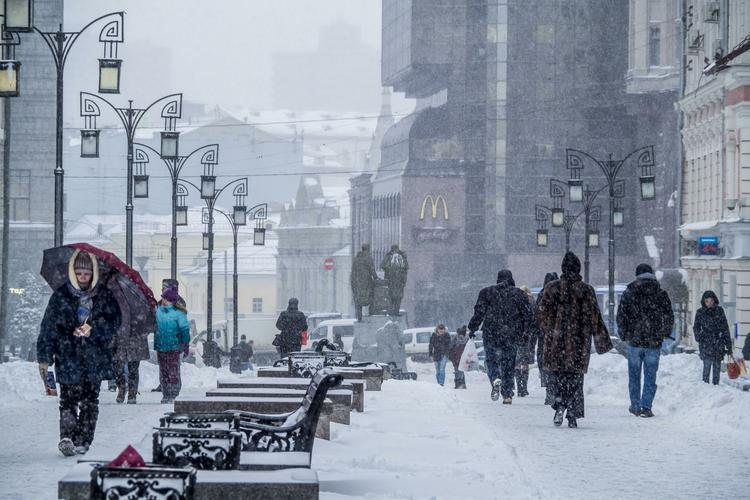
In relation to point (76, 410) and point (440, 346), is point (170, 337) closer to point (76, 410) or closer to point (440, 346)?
point (76, 410)

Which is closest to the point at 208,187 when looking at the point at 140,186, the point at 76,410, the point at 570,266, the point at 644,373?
the point at 140,186

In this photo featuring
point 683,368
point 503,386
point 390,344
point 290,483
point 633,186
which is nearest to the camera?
point 290,483

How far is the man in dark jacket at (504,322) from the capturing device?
19312 mm

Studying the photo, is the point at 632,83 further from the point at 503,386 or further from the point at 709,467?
the point at 709,467

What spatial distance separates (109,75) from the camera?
26.2 meters

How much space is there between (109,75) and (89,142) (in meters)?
5.48

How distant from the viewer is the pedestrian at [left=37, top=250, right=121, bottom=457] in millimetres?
11758

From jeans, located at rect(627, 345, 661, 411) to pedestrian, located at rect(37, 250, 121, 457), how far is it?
7.57 m

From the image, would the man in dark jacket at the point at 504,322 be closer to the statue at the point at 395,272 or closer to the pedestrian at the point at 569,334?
the pedestrian at the point at 569,334

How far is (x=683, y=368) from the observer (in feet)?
84.5

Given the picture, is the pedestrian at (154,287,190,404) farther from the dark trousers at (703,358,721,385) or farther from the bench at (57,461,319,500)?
the bench at (57,461,319,500)

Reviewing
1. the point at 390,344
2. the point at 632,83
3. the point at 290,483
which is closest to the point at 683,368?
the point at 390,344

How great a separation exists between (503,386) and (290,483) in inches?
511

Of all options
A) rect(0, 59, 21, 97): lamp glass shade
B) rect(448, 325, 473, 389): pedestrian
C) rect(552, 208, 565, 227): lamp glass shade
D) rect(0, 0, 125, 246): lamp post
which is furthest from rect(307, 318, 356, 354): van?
rect(0, 59, 21, 97): lamp glass shade
